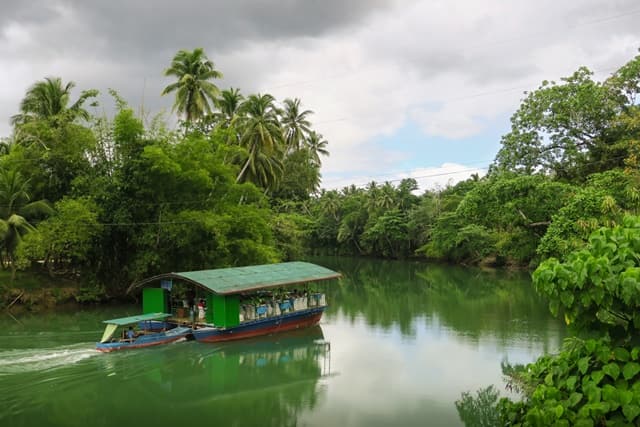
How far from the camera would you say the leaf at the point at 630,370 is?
5121mm

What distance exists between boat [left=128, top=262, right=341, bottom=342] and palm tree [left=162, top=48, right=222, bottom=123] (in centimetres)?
1359

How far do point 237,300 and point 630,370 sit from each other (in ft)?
37.0

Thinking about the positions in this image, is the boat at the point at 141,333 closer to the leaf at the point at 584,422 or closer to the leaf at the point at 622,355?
the leaf at the point at 584,422

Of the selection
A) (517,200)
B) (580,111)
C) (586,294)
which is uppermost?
(580,111)

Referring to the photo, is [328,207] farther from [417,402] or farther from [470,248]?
[417,402]

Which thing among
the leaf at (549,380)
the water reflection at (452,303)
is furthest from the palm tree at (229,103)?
the leaf at (549,380)

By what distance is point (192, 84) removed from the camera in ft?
94.2

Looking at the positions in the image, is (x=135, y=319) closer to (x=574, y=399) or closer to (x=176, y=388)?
(x=176, y=388)

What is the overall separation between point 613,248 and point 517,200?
46.2 ft

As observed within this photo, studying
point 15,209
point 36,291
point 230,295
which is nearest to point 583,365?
point 230,295

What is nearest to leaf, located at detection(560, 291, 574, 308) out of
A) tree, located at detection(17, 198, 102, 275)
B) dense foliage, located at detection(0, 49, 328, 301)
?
dense foliage, located at detection(0, 49, 328, 301)

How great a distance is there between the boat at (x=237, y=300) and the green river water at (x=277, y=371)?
453 mm

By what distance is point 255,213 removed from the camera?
22000mm

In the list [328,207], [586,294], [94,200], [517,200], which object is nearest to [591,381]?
[586,294]
